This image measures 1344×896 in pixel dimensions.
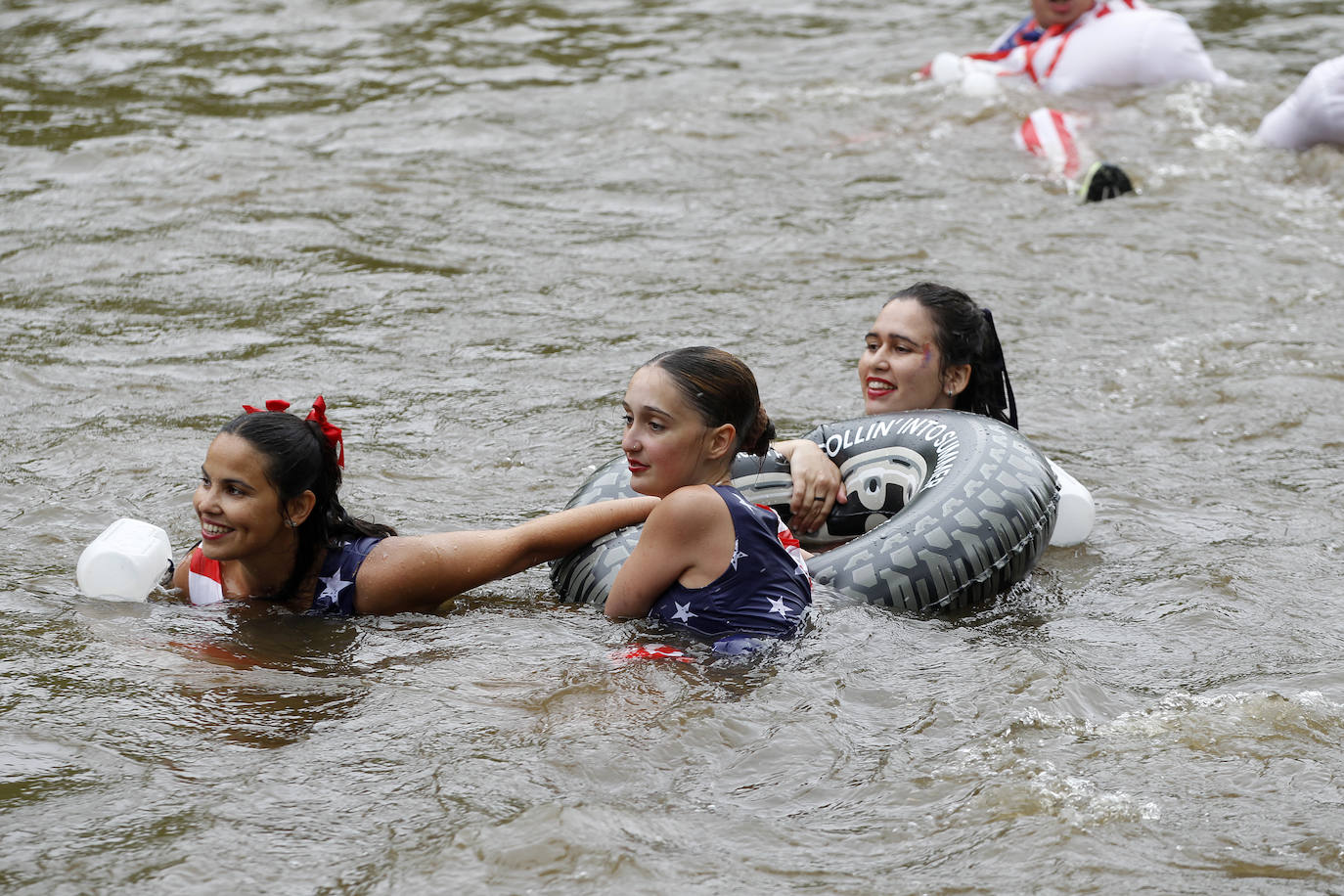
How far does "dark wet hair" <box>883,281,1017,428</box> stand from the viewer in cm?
548

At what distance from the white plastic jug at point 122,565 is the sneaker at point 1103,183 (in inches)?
258

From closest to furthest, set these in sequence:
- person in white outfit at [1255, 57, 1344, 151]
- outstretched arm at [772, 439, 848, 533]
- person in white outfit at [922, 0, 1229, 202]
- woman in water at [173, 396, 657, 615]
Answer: woman in water at [173, 396, 657, 615], outstretched arm at [772, 439, 848, 533], person in white outfit at [1255, 57, 1344, 151], person in white outfit at [922, 0, 1229, 202]

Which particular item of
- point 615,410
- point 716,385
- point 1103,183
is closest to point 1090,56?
point 1103,183

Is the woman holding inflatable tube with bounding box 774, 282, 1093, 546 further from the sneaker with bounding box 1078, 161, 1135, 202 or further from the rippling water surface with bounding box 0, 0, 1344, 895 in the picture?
the sneaker with bounding box 1078, 161, 1135, 202

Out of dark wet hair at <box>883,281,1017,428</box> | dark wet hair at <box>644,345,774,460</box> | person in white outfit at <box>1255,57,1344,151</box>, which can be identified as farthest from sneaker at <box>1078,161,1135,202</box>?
dark wet hair at <box>644,345,774,460</box>

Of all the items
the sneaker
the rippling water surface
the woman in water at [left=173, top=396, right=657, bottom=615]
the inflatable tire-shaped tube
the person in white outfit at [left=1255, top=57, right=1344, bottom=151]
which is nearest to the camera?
the rippling water surface

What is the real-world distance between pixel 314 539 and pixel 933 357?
2.36 m

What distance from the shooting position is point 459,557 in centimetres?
455

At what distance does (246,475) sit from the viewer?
14.4 feet

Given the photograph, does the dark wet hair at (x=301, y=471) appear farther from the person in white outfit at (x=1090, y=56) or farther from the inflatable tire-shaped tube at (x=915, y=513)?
the person in white outfit at (x=1090, y=56)

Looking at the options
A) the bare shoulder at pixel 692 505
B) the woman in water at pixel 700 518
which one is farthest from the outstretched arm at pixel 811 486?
the bare shoulder at pixel 692 505

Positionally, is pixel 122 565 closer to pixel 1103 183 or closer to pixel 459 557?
pixel 459 557

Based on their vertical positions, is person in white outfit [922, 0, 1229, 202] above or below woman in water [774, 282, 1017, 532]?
above

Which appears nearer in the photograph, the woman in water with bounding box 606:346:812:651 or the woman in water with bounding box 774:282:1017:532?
the woman in water with bounding box 606:346:812:651
